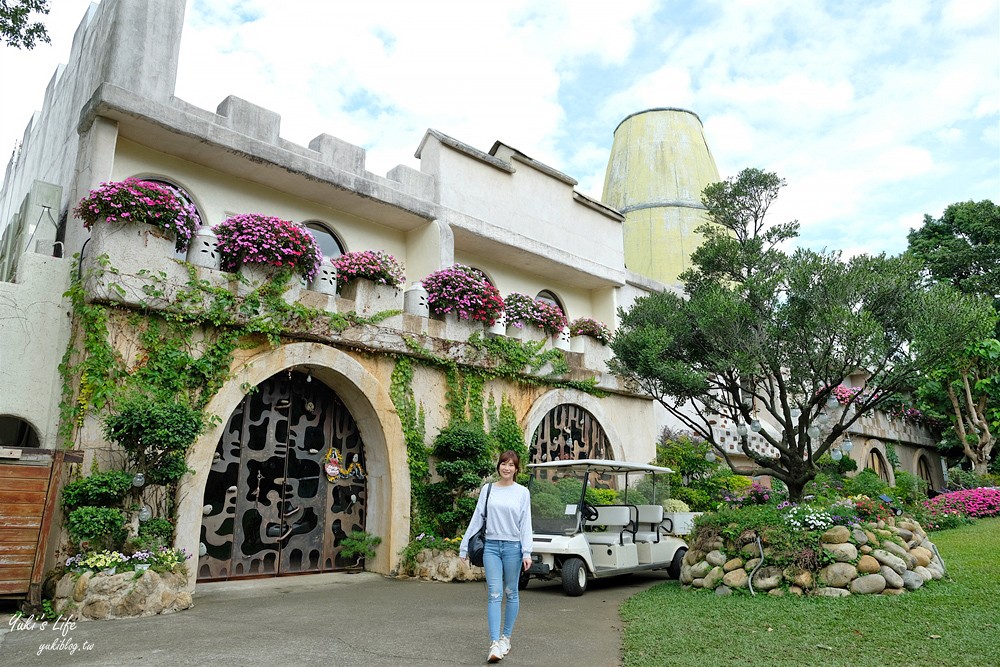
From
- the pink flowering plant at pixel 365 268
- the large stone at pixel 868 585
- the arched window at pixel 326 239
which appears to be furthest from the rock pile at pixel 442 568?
the arched window at pixel 326 239

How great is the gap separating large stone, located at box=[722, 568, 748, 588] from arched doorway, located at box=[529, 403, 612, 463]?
4372mm

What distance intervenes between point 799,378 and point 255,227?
7.68 metres

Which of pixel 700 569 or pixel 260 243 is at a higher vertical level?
pixel 260 243

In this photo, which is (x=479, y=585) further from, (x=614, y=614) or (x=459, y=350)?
(x=459, y=350)

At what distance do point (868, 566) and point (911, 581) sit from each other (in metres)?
0.54

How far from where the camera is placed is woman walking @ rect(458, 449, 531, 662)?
519cm

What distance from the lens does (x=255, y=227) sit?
8883 mm

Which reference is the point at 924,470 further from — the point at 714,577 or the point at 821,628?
the point at 821,628

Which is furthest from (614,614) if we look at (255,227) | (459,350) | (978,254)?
(978,254)

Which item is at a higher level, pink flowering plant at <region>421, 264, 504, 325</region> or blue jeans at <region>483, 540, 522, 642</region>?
pink flowering plant at <region>421, 264, 504, 325</region>

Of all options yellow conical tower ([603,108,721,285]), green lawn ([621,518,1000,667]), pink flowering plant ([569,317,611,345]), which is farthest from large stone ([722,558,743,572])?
yellow conical tower ([603,108,721,285])

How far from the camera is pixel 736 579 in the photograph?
8.12 meters

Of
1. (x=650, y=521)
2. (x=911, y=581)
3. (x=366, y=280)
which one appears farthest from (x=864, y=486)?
(x=366, y=280)

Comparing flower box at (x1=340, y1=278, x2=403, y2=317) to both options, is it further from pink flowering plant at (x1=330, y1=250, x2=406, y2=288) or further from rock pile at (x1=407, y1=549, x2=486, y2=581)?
rock pile at (x1=407, y1=549, x2=486, y2=581)
